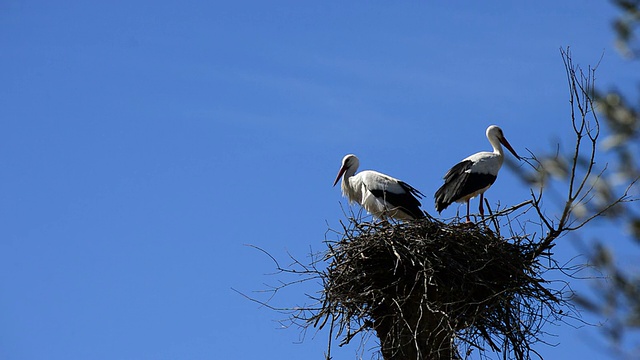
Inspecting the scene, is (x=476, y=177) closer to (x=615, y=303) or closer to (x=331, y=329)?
(x=331, y=329)

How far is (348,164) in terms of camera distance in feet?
40.6

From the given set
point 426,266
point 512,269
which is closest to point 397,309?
point 426,266

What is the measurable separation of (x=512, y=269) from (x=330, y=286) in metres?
1.56

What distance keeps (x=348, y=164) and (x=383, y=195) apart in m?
1.30

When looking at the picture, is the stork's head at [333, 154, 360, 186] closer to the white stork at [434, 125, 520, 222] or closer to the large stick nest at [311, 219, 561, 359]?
the white stork at [434, 125, 520, 222]

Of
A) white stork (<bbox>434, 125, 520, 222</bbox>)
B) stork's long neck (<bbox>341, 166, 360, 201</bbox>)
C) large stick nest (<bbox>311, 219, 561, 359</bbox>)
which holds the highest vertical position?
stork's long neck (<bbox>341, 166, 360, 201</bbox>)

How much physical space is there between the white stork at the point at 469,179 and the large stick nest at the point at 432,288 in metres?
2.76

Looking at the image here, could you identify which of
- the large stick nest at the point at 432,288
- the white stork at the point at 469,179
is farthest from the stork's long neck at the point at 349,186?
the large stick nest at the point at 432,288

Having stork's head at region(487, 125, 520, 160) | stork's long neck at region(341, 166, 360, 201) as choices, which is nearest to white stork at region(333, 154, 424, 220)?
stork's long neck at region(341, 166, 360, 201)

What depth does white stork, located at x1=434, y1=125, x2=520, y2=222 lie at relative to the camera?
11.0m

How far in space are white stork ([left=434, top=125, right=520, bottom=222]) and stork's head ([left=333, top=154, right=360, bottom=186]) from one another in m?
1.41

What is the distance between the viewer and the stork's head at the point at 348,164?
12.4 metres

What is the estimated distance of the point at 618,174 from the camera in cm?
256

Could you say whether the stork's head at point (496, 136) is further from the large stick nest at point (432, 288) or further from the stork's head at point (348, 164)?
the large stick nest at point (432, 288)
